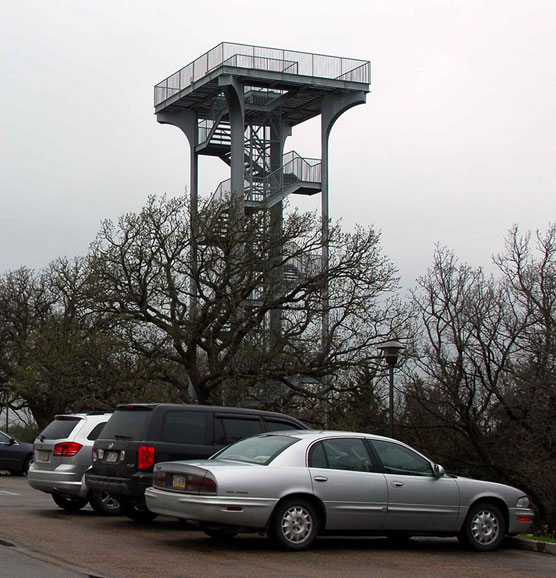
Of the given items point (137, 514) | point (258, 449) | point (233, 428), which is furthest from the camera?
point (137, 514)

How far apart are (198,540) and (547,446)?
1533 cm

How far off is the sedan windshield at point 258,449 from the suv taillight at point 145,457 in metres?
1.20

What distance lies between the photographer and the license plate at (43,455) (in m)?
17.1

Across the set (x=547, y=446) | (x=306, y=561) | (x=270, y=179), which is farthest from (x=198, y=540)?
(x=270, y=179)

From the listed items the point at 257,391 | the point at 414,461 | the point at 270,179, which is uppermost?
the point at 270,179

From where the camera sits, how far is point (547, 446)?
26812 millimetres

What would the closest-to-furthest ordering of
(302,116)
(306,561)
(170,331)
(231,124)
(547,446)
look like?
(306,561) → (547,446) → (170,331) → (231,124) → (302,116)

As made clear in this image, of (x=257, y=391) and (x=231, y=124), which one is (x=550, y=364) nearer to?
(x=257, y=391)

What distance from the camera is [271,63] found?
40844 millimetres

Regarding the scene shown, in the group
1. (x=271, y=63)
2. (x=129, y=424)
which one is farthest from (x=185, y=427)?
(x=271, y=63)

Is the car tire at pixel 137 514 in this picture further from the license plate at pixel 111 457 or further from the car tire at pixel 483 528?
the car tire at pixel 483 528

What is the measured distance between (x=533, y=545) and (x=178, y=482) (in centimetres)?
513

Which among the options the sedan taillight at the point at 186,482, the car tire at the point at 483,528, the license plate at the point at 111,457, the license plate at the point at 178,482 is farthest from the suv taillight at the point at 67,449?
the car tire at the point at 483,528

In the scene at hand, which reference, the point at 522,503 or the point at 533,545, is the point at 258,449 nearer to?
the point at 522,503
